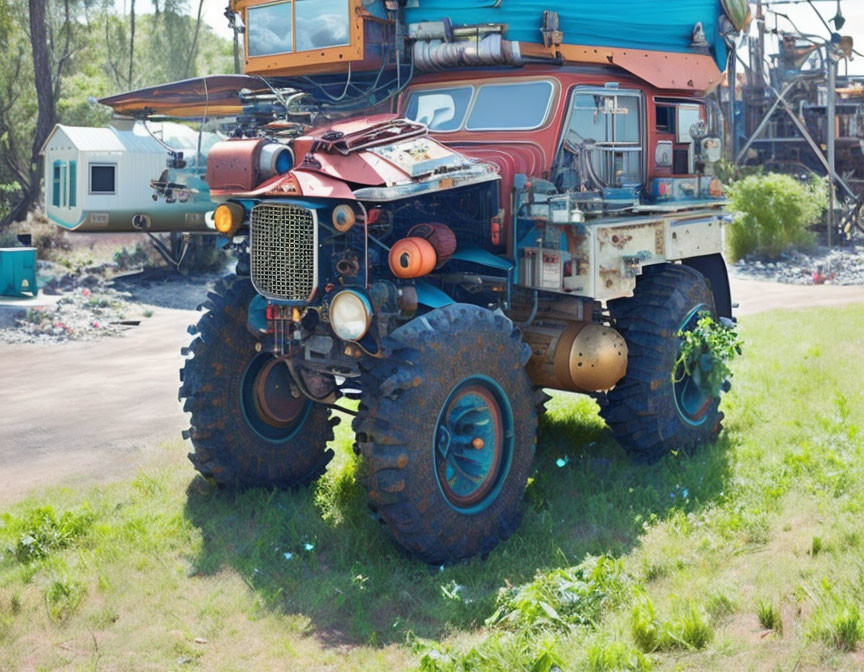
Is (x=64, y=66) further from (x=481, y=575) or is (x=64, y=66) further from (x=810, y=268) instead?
(x=481, y=575)

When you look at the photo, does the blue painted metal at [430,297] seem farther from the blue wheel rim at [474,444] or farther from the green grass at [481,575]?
the green grass at [481,575]

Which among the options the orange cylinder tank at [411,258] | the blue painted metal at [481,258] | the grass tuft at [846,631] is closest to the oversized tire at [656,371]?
the blue painted metal at [481,258]

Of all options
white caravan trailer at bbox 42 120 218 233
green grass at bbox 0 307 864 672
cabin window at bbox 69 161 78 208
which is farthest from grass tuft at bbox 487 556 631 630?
cabin window at bbox 69 161 78 208

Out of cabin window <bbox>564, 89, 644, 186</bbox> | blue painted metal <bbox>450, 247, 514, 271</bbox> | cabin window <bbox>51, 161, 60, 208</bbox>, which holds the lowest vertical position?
blue painted metal <bbox>450, 247, 514, 271</bbox>

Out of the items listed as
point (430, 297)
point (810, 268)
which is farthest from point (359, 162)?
point (810, 268)

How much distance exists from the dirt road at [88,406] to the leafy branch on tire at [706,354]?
4.35m

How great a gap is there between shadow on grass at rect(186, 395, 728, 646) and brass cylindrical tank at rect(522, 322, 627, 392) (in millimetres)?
680

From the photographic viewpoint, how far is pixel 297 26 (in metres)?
8.16

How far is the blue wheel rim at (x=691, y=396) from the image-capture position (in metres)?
8.55

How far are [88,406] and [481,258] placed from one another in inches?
212

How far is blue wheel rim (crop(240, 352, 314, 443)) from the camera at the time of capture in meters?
7.61

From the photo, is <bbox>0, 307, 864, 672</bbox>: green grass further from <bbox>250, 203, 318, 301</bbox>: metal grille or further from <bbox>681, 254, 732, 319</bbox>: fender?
<bbox>250, 203, 318, 301</bbox>: metal grille

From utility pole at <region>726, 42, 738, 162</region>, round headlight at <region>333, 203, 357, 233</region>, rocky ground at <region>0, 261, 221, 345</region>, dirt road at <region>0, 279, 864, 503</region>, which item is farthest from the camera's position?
utility pole at <region>726, 42, 738, 162</region>

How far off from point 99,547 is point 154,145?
15750 millimetres
